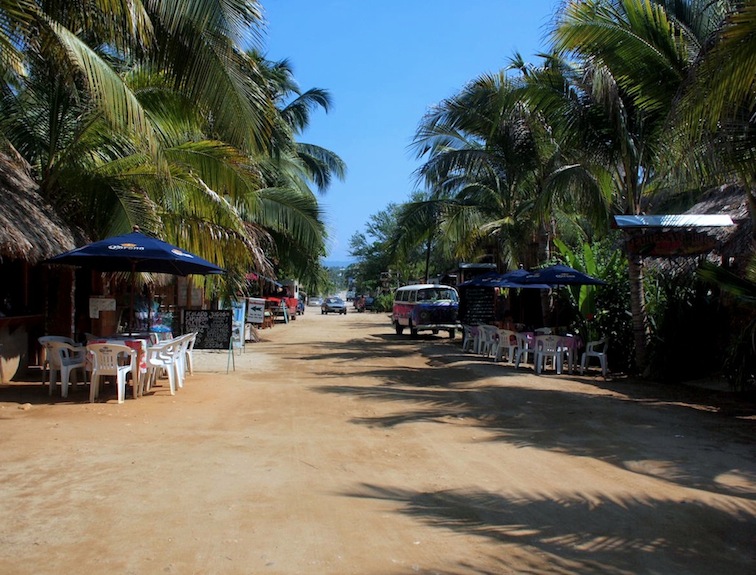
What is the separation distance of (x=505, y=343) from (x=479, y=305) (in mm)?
4768

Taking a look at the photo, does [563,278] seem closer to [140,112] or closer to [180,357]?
[180,357]

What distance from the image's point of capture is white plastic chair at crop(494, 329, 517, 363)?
15719 millimetres

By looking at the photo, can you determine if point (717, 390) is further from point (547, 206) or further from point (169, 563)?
point (169, 563)

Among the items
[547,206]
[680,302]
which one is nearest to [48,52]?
[547,206]

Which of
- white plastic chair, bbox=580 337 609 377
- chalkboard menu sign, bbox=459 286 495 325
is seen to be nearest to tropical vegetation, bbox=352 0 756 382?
white plastic chair, bbox=580 337 609 377

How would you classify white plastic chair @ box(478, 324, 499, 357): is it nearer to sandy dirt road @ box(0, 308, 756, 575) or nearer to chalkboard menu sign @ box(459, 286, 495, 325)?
chalkboard menu sign @ box(459, 286, 495, 325)

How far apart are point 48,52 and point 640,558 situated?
8.92 metres

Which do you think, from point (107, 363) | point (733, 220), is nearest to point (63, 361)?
point (107, 363)

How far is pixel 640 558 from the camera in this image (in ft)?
14.1

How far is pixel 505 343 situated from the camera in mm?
16141

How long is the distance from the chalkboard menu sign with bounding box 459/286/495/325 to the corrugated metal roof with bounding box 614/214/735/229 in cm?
859

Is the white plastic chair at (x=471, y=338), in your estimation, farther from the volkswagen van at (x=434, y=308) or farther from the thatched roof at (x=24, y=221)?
the thatched roof at (x=24, y=221)

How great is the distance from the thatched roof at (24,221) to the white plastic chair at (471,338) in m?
11.0

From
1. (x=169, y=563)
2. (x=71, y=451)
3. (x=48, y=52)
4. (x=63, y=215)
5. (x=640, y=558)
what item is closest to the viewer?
(x=169, y=563)
